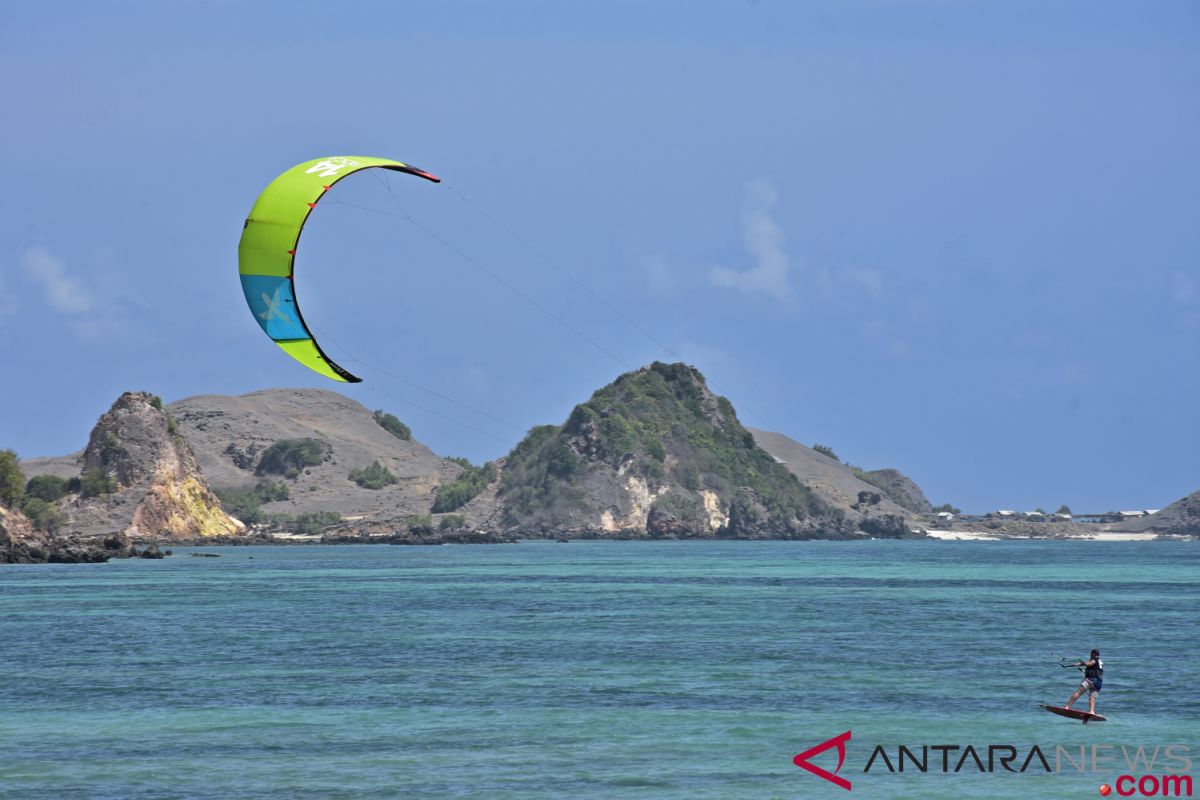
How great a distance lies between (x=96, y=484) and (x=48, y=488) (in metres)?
8.22

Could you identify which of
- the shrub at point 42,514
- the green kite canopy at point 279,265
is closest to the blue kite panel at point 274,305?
the green kite canopy at point 279,265

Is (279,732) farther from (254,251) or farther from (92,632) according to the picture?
(92,632)

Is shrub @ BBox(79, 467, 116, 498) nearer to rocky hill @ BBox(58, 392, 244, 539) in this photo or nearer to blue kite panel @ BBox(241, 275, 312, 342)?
rocky hill @ BBox(58, 392, 244, 539)

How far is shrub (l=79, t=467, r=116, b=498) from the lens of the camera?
445ft

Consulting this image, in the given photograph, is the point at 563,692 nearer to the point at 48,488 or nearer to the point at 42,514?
the point at 42,514

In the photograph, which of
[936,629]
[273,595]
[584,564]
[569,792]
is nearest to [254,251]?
[569,792]

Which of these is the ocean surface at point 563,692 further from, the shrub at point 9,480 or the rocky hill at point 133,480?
the rocky hill at point 133,480

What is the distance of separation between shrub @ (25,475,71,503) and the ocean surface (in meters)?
74.9

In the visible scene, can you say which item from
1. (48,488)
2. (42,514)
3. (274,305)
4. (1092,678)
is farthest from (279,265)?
(48,488)

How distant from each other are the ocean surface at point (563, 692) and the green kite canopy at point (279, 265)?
7671 millimetres

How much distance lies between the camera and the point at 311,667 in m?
38.1

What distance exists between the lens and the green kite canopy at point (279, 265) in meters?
33.8

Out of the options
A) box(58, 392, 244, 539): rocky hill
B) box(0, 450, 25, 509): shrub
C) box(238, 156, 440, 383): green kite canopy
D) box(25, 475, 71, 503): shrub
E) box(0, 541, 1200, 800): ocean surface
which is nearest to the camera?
box(0, 541, 1200, 800): ocean surface

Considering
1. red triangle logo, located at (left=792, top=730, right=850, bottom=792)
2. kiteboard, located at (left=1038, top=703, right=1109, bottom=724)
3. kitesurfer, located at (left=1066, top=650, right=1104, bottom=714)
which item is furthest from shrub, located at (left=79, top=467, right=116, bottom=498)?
kitesurfer, located at (left=1066, top=650, right=1104, bottom=714)
